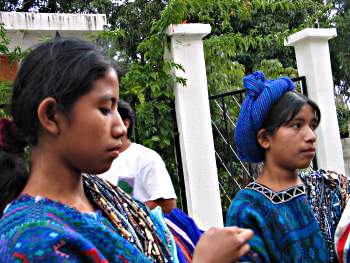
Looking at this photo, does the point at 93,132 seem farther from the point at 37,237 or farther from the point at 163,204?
the point at 163,204

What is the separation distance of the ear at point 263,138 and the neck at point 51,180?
47.7 inches

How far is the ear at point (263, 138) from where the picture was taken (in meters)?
2.30

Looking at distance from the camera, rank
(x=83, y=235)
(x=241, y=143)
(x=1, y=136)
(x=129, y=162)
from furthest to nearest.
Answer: (x=129, y=162) → (x=241, y=143) → (x=1, y=136) → (x=83, y=235)

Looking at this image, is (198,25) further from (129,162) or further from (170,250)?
(170,250)

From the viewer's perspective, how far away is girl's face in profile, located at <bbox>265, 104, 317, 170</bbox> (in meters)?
2.22

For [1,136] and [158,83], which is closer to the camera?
[1,136]

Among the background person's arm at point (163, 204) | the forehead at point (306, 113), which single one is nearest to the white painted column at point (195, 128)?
the background person's arm at point (163, 204)

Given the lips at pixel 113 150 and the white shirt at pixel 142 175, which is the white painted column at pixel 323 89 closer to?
the white shirt at pixel 142 175

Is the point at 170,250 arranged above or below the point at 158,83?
below

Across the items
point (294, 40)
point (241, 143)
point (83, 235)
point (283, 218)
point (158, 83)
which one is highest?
point (294, 40)

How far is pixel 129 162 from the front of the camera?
3.16 meters

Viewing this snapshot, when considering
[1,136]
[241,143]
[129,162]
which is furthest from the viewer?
[129,162]

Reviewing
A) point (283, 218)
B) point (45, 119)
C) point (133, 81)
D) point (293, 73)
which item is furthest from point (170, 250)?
point (293, 73)

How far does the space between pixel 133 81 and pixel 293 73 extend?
3.85 meters
